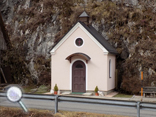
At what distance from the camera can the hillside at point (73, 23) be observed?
800 inches

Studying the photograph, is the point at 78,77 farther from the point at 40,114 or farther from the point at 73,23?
the point at 40,114

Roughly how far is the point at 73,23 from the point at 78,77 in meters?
6.93

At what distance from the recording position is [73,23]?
955 inches

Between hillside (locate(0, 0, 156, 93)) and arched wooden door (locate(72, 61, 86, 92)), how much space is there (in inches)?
123

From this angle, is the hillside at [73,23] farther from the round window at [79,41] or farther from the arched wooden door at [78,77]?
the round window at [79,41]

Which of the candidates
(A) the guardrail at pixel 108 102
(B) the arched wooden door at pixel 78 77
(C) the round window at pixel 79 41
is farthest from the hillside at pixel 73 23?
(A) the guardrail at pixel 108 102

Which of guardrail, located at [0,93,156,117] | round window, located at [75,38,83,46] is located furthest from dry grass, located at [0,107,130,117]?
round window, located at [75,38,83,46]

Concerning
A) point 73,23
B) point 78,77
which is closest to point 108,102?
point 78,77

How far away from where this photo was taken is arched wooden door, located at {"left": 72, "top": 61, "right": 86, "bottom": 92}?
62.7ft

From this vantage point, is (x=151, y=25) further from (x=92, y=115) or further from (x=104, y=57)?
(x=92, y=115)

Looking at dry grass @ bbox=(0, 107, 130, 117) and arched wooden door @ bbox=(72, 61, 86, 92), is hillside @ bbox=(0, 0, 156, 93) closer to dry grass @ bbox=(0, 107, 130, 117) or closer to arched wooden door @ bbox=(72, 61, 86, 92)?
arched wooden door @ bbox=(72, 61, 86, 92)

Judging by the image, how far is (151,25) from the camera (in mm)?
21141

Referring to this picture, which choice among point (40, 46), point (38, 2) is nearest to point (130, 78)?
point (40, 46)

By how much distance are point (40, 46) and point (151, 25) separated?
1041 cm
